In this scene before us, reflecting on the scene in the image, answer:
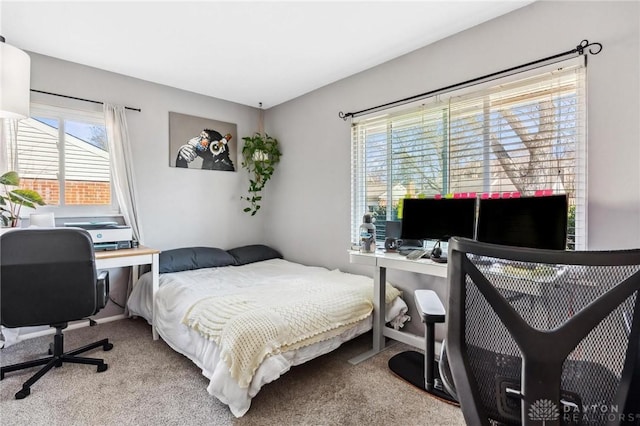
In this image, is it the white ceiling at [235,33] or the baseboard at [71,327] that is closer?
the white ceiling at [235,33]

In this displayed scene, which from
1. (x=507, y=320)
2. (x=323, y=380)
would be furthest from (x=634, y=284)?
(x=323, y=380)

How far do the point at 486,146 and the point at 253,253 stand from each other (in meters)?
2.75

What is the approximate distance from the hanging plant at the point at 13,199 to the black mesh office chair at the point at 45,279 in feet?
2.06

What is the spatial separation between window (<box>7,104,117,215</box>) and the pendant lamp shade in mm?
1117

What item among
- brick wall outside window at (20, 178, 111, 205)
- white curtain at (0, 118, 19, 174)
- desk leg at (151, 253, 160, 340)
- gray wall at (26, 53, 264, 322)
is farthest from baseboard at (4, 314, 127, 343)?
white curtain at (0, 118, 19, 174)

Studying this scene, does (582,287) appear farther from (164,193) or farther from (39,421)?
(164,193)

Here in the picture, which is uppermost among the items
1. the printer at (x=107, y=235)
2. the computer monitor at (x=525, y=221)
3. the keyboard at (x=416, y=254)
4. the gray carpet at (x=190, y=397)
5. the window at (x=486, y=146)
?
the window at (x=486, y=146)

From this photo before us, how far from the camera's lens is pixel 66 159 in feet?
9.64

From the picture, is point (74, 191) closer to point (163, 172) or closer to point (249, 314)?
point (163, 172)

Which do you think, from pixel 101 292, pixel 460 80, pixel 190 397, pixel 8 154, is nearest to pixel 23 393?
pixel 101 292

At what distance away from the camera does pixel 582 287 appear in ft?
2.66

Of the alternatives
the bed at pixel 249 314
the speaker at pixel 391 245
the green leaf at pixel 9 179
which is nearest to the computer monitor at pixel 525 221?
the speaker at pixel 391 245

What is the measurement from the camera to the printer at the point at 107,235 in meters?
2.64

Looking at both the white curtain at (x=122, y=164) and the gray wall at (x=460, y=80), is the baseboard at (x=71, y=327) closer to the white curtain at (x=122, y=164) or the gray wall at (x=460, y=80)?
the white curtain at (x=122, y=164)
